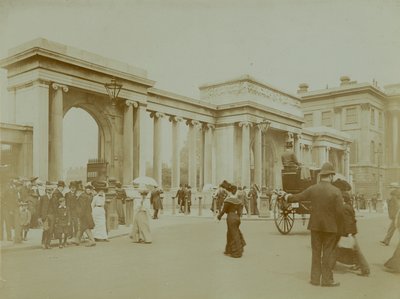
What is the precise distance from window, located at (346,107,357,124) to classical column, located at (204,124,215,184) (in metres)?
30.0

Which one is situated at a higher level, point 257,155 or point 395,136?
point 395,136

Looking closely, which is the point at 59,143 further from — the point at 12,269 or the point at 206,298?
the point at 206,298

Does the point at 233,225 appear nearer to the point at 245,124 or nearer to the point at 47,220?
the point at 47,220

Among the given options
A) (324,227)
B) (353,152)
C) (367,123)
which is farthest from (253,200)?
(353,152)

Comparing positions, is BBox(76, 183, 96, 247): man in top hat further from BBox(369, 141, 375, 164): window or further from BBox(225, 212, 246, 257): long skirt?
BBox(369, 141, 375, 164): window

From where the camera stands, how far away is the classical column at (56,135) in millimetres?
25359

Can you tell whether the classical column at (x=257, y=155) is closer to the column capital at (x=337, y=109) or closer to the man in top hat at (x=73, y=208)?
the column capital at (x=337, y=109)

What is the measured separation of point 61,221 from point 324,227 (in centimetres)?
799

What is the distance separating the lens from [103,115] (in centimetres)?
2950

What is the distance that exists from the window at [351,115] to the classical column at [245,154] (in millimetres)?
29035

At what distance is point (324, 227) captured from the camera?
8.16 metres

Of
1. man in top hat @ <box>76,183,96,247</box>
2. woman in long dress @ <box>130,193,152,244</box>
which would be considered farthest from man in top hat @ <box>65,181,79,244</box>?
woman in long dress @ <box>130,193,152,244</box>

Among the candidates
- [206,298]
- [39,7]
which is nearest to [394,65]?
[206,298]

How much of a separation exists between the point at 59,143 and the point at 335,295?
68.3 ft
